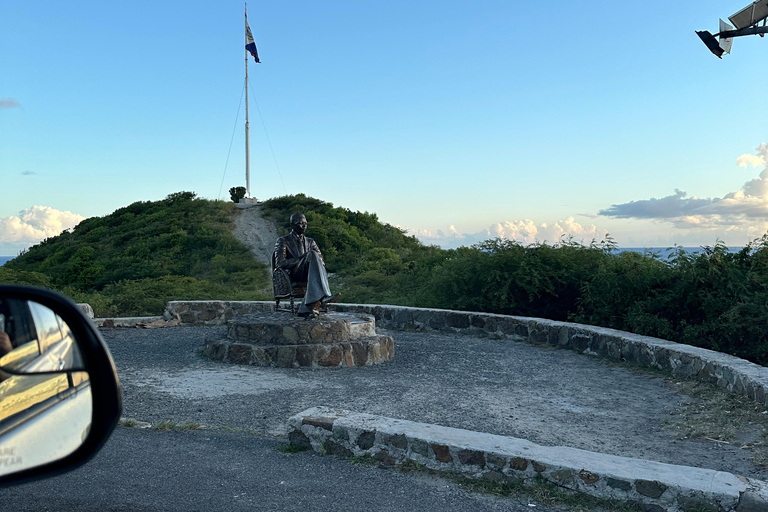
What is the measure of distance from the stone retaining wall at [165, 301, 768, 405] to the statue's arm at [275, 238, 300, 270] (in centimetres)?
313

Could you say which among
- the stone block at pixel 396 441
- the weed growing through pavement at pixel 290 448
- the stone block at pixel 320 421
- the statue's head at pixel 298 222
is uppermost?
the statue's head at pixel 298 222

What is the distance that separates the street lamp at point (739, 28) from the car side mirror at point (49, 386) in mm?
11776

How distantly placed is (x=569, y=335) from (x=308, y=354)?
3982 mm

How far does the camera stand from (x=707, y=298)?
27.3ft

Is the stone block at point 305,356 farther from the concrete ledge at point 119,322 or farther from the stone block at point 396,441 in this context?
the concrete ledge at point 119,322

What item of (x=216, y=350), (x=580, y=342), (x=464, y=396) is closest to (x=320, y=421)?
(x=464, y=396)

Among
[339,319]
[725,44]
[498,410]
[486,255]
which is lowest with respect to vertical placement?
[498,410]

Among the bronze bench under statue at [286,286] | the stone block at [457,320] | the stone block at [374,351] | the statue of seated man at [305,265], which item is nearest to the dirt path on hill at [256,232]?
the stone block at [457,320]

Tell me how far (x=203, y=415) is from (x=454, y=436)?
2511 mm

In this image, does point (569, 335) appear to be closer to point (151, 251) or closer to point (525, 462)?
point (525, 462)

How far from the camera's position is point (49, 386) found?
1.63 meters

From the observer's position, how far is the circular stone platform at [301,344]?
7945 mm

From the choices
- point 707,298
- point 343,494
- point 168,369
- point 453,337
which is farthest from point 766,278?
point 168,369

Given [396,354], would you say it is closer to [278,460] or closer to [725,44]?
[278,460]
